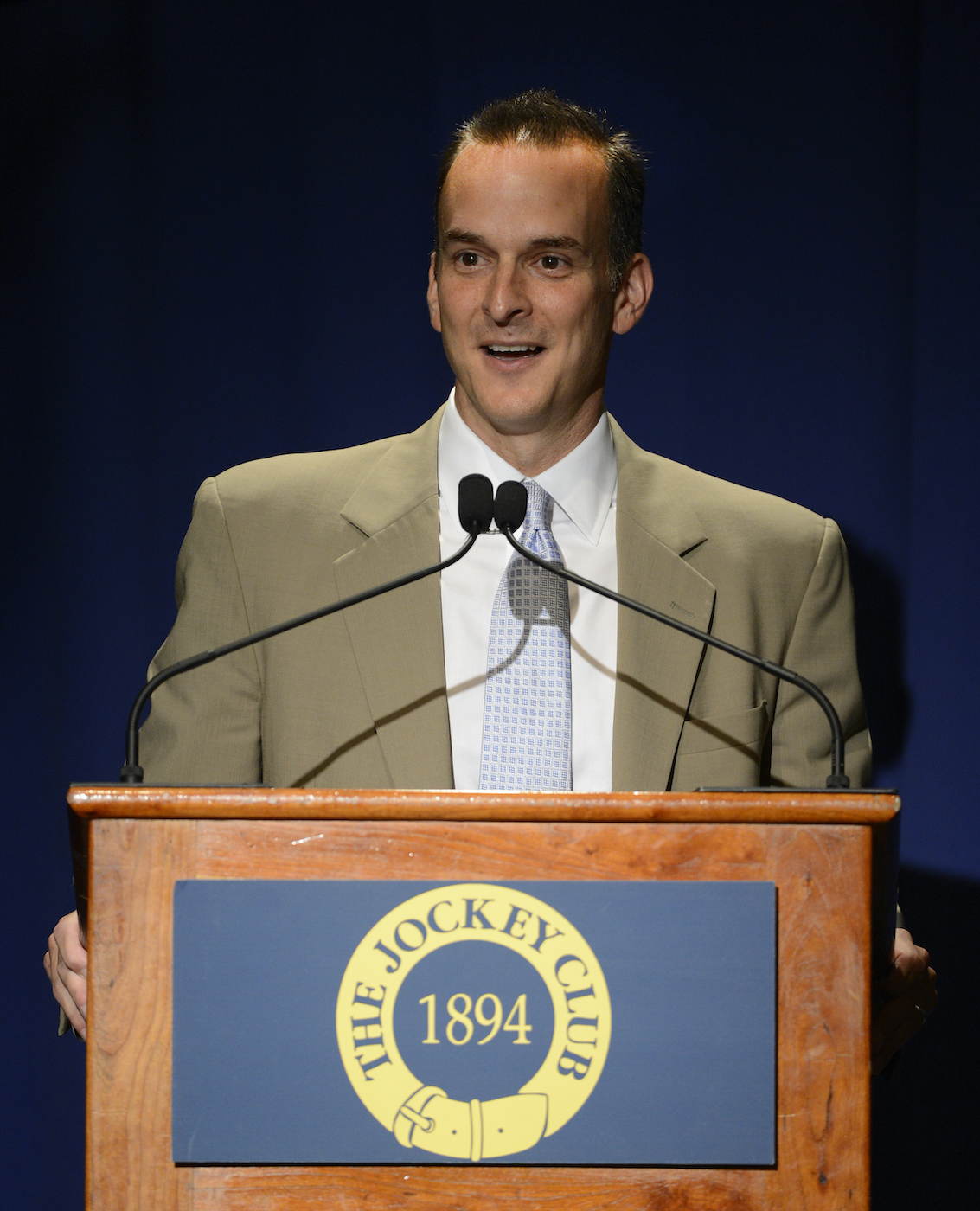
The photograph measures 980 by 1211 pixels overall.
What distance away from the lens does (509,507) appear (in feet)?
3.29

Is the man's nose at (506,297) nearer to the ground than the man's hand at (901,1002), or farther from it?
farther from it

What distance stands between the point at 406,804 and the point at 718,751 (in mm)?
655

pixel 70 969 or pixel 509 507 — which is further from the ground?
pixel 509 507

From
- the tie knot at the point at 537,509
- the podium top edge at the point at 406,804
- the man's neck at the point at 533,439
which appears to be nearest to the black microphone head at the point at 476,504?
the podium top edge at the point at 406,804

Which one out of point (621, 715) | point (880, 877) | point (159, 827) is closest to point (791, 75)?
point (621, 715)

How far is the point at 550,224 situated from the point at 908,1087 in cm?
136

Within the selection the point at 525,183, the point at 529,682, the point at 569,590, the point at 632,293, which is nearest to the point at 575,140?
the point at 525,183

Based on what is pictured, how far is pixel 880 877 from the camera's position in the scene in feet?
2.78

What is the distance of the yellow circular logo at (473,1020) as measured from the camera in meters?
0.77

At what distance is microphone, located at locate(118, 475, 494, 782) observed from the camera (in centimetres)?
87

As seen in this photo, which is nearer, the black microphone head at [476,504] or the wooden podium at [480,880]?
the wooden podium at [480,880]

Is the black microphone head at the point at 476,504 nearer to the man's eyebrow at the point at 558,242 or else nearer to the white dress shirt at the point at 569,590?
the white dress shirt at the point at 569,590

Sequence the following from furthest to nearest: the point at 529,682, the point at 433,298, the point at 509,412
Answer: the point at 433,298 < the point at 509,412 < the point at 529,682

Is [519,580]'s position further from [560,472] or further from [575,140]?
[575,140]
